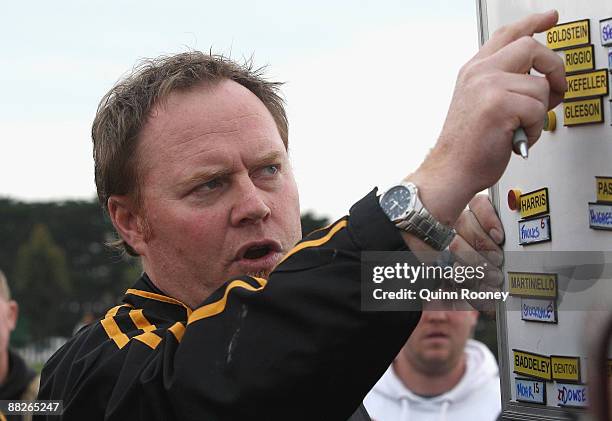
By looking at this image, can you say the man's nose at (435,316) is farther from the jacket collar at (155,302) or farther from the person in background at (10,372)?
the jacket collar at (155,302)

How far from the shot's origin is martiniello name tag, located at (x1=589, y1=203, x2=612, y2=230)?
2.20 metres

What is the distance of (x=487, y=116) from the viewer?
208cm

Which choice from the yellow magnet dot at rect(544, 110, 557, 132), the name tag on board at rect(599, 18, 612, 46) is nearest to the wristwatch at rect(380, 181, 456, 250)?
the yellow magnet dot at rect(544, 110, 557, 132)

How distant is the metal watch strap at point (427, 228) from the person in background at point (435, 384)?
4.61m

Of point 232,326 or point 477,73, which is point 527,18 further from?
point 232,326

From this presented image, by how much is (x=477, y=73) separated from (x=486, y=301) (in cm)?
64

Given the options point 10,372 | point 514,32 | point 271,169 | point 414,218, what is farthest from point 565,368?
point 10,372

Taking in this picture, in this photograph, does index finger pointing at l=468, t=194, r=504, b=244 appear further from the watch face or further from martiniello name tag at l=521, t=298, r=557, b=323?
the watch face

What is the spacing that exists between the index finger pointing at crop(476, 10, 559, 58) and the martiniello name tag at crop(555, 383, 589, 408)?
2.50 feet

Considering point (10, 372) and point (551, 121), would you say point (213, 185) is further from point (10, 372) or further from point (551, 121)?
point (10, 372)

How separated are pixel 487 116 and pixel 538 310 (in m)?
0.55

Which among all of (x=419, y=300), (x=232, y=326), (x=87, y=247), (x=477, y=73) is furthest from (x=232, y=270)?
(x=87, y=247)

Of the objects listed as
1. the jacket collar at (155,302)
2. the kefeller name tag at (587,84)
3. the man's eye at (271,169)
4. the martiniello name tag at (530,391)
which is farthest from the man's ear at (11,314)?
the kefeller name tag at (587,84)

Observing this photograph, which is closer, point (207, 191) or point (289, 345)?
point (289, 345)
